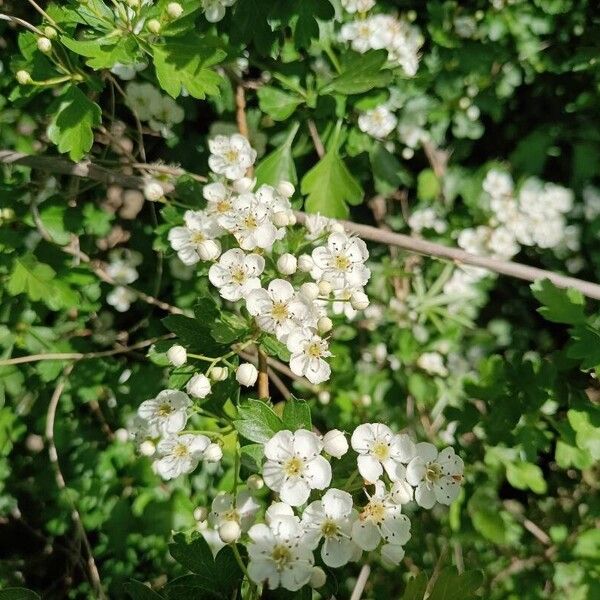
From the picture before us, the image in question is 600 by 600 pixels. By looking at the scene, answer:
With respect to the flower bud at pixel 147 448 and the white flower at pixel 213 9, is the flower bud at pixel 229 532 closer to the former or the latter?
the flower bud at pixel 147 448

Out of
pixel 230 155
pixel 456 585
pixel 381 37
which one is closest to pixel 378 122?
pixel 381 37

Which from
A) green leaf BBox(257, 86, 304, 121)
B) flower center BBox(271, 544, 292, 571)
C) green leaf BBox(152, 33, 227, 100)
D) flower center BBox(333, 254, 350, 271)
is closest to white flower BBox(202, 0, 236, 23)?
green leaf BBox(152, 33, 227, 100)

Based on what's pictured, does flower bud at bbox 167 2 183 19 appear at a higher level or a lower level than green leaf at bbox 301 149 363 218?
higher

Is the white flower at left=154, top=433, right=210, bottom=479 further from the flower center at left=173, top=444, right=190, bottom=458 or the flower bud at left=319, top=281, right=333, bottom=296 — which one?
the flower bud at left=319, top=281, right=333, bottom=296

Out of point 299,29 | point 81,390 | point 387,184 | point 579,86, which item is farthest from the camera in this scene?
point 579,86

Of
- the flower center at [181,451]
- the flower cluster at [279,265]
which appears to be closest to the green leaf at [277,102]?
the flower cluster at [279,265]

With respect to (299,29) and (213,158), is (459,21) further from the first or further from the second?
(213,158)

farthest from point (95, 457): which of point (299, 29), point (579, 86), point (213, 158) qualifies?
point (579, 86)
